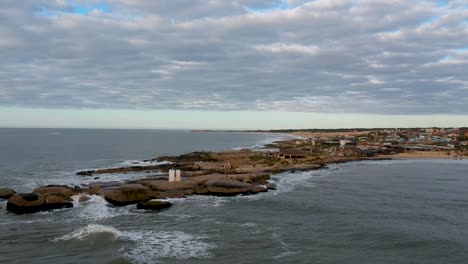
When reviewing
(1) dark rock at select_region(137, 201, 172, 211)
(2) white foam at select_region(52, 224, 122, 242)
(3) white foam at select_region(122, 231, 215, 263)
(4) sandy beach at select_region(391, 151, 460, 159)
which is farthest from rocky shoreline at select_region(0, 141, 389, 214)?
(4) sandy beach at select_region(391, 151, 460, 159)

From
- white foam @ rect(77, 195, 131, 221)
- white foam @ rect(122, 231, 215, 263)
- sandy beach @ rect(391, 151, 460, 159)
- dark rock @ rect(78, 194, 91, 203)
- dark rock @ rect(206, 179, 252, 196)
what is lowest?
white foam @ rect(122, 231, 215, 263)

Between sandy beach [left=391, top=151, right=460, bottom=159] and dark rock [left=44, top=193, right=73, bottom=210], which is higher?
sandy beach [left=391, top=151, right=460, bottom=159]

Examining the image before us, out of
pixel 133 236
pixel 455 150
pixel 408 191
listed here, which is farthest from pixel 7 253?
pixel 455 150

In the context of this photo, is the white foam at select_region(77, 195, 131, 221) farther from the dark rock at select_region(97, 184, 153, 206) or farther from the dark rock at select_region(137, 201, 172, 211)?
the dark rock at select_region(137, 201, 172, 211)

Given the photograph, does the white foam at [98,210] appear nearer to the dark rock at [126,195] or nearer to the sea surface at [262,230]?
the sea surface at [262,230]

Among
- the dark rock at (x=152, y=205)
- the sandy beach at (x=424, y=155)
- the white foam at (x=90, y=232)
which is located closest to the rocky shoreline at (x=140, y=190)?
the dark rock at (x=152, y=205)

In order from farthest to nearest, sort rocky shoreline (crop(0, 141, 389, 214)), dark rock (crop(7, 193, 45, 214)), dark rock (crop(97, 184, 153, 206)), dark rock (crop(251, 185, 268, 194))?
1. dark rock (crop(251, 185, 268, 194))
2. dark rock (crop(97, 184, 153, 206))
3. rocky shoreline (crop(0, 141, 389, 214))
4. dark rock (crop(7, 193, 45, 214))
